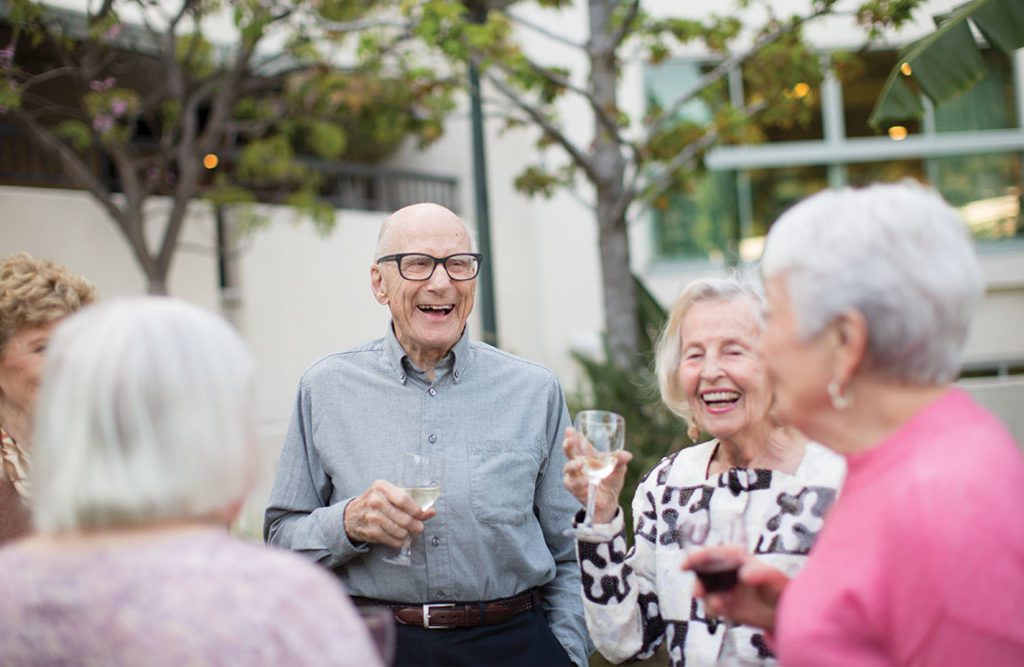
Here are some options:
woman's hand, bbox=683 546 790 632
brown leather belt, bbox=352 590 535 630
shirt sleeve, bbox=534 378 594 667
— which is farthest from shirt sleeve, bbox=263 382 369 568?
woman's hand, bbox=683 546 790 632

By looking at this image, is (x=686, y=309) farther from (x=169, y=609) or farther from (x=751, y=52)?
(x=751, y=52)

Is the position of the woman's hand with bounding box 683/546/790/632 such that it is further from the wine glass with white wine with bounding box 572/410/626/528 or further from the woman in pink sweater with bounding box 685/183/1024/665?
the wine glass with white wine with bounding box 572/410/626/528

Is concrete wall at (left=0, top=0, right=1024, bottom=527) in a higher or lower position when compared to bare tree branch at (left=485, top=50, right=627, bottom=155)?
lower

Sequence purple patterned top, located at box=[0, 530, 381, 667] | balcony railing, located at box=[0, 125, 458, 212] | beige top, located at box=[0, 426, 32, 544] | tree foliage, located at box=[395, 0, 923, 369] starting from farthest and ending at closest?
balcony railing, located at box=[0, 125, 458, 212] < tree foliage, located at box=[395, 0, 923, 369] < beige top, located at box=[0, 426, 32, 544] < purple patterned top, located at box=[0, 530, 381, 667]

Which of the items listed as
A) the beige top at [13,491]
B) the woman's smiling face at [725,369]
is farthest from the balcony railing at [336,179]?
the woman's smiling face at [725,369]

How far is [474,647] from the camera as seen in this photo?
10.2 ft

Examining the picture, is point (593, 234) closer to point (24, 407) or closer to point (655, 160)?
point (655, 160)

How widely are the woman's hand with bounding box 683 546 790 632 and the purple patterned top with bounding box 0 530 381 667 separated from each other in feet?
2.22

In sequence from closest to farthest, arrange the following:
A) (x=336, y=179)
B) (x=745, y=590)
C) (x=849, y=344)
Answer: (x=849, y=344) → (x=745, y=590) → (x=336, y=179)

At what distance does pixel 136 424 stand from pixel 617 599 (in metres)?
1.59

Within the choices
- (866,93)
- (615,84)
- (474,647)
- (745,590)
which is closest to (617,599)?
(474,647)

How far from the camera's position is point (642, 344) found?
7887 mm

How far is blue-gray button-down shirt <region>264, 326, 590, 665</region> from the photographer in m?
3.16

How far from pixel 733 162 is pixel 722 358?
29.5 feet
